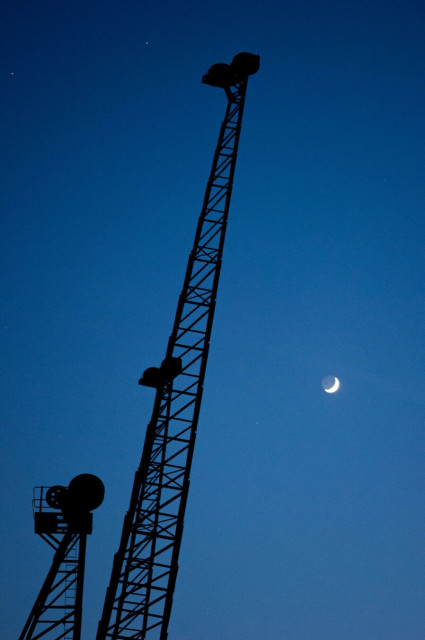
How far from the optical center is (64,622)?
2364 centimetres

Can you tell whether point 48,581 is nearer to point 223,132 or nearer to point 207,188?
point 207,188

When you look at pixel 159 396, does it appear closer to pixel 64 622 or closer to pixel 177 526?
pixel 177 526

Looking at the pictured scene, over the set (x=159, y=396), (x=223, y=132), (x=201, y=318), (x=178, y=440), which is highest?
(x=223, y=132)

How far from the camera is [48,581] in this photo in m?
23.7

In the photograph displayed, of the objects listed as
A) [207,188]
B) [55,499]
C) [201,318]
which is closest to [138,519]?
[55,499]

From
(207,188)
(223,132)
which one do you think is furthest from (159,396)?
(223,132)

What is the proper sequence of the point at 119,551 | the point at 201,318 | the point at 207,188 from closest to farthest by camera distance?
1. the point at 119,551
2. the point at 201,318
3. the point at 207,188

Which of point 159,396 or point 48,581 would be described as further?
point 159,396

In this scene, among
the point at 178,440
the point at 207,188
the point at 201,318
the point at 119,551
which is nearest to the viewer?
the point at 119,551

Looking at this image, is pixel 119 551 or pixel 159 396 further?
pixel 159 396

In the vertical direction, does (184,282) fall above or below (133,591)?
above

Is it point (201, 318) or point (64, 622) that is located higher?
point (201, 318)

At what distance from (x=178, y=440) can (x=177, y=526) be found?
3.22 meters

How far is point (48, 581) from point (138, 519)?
13.1ft
